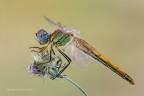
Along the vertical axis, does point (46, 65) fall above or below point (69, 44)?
below

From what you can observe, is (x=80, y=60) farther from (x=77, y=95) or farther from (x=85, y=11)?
(x=85, y=11)

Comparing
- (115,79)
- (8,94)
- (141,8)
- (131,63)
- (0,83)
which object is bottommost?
(8,94)

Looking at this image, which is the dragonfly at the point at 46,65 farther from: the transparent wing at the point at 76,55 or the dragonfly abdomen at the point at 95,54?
the dragonfly abdomen at the point at 95,54

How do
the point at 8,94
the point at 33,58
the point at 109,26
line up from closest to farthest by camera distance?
the point at 33,58
the point at 8,94
the point at 109,26

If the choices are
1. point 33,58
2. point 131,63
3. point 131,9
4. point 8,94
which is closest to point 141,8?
point 131,9

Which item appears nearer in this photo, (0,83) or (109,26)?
(0,83)

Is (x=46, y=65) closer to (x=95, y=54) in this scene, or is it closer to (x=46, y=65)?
(x=46, y=65)

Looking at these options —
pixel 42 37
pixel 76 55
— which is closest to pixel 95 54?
pixel 76 55
